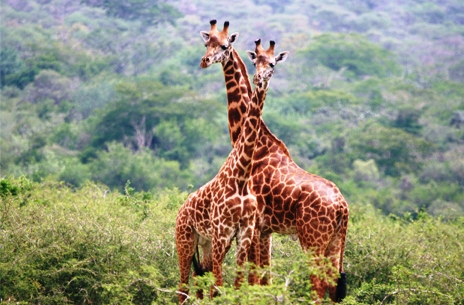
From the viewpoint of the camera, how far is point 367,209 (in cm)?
1831

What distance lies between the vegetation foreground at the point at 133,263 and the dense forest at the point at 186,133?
0.03m

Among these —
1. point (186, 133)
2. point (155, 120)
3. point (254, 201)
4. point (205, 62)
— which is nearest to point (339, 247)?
point (254, 201)

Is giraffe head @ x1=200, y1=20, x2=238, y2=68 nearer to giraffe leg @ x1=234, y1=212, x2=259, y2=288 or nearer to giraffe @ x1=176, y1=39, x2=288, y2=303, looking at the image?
giraffe @ x1=176, y1=39, x2=288, y2=303

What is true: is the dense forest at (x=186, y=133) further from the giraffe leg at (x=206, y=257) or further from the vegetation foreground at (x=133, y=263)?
the giraffe leg at (x=206, y=257)

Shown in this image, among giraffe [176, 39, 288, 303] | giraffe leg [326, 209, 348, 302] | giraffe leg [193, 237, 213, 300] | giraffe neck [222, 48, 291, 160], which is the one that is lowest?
giraffe leg [193, 237, 213, 300]

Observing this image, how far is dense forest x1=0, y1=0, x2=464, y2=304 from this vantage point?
9867 millimetres

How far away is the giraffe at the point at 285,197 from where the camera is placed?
28.1 feet

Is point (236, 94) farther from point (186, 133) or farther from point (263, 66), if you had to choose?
point (186, 133)

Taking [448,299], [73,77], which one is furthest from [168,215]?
[73,77]

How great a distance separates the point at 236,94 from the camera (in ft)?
30.4

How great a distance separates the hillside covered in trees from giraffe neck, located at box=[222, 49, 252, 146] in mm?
13574

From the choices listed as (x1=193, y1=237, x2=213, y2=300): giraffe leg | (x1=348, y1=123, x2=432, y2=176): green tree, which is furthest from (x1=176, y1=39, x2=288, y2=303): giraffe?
(x1=348, y1=123, x2=432, y2=176): green tree

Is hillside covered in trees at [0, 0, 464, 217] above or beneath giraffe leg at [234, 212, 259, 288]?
beneath

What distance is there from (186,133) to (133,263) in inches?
1239
